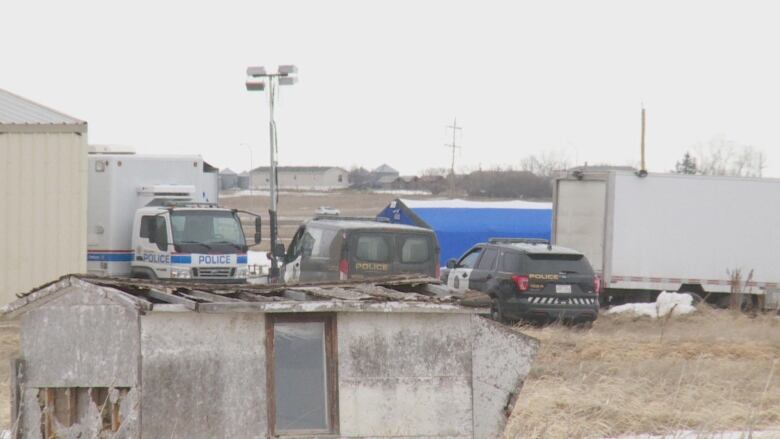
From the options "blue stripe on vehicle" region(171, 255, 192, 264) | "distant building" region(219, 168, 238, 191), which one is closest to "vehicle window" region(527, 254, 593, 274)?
"blue stripe on vehicle" region(171, 255, 192, 264)

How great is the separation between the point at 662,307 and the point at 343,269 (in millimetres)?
7350

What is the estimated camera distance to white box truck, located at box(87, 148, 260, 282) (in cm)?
2502

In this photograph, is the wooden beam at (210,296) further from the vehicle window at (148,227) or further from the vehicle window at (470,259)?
the vehicle window at (148,227)

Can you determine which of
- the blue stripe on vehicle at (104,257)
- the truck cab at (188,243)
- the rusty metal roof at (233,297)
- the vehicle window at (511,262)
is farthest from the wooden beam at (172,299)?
the blue stripe on vehicle at (104,257)

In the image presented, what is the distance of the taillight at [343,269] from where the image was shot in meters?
19.9

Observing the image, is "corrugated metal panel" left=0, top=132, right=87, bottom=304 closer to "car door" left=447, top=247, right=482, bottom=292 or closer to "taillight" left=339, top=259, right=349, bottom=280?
"taillight" left=339, top=259, right=349, bottom=280

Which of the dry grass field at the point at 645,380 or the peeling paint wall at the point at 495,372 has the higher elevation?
the peeling paint wall at the point at 495,372

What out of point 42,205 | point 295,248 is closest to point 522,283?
point 295,248

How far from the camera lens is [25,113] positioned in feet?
77.1

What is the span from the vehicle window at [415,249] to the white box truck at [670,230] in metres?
6.20

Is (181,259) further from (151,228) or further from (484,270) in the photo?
(484,270)

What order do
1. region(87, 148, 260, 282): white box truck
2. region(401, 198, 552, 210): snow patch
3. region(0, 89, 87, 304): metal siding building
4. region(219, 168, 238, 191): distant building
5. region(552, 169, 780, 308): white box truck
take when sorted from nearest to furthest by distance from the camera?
region(0, 89, 87, 304): metal siding building, region(87, 148, 260, 282): white box truck, region(552, 169, 780, 308): white box truck, region(401, 198, 552, 210): snow patch, region(219, 168, 238, 191): distant building

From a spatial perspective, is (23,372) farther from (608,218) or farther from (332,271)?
(608,218)

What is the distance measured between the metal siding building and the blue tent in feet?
39.7
